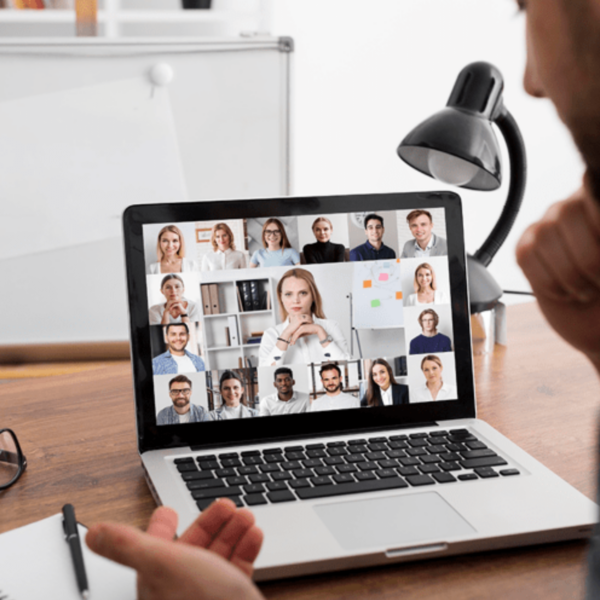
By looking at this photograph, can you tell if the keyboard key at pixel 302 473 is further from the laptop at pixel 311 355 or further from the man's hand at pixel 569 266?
the man's hand at pixel 569 266

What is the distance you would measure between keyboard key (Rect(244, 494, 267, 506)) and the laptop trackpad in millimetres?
44

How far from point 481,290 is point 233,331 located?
1.48 feet

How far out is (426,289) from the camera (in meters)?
0.72

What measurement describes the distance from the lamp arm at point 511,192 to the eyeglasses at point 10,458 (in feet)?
2.32

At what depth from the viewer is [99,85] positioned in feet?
5.79

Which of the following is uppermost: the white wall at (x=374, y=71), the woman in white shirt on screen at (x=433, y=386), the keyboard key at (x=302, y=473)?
the white wall at (x=374, y=71)

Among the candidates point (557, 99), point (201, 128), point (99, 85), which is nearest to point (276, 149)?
point (201, 128)

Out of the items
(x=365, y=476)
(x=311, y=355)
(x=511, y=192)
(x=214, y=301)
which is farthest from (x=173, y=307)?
(x=511, y=192)

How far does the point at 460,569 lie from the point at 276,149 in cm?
155

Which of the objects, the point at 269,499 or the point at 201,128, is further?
the point at 201,128

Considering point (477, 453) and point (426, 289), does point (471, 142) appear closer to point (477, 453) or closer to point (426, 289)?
point (426, 289)


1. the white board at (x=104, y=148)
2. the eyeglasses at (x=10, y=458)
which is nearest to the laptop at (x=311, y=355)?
the eyeglasses at (x=10, y=458)

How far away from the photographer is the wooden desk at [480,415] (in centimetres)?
47

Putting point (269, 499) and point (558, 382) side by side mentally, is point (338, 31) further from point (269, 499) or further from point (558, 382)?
point (269, 499)
